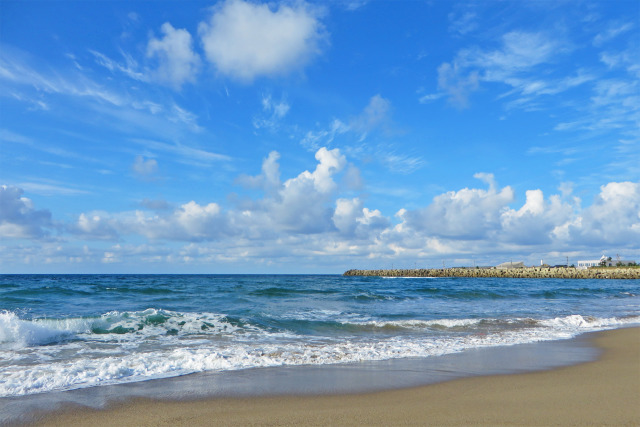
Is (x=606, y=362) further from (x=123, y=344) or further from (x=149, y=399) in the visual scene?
(x=123, y=344)

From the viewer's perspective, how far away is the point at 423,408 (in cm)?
531

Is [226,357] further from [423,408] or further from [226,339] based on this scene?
[423,408]

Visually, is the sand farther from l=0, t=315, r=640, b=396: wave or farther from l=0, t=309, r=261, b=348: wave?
l=0, t=309, r=261, b=348: wave

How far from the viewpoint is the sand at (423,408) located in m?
4.83

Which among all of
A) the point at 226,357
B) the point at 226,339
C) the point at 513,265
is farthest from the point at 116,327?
the point at 513,265

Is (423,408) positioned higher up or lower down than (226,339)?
higher up

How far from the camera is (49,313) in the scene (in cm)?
Answer: 1694

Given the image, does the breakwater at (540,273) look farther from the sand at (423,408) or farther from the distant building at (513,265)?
the sand at (423,408)

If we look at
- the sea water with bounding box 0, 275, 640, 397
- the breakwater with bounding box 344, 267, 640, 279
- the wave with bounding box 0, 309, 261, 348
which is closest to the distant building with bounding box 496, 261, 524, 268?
the breakwater with bounding box 344, 267, 640, 279

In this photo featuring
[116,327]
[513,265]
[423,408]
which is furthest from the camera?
[513,265]

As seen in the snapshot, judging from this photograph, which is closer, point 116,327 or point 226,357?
point 226,357

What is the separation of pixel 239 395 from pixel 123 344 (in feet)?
20.0

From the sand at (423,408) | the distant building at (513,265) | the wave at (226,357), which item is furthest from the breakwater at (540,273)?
the sand at (423,408)

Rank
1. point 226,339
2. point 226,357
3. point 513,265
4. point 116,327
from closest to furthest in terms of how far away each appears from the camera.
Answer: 1. point 226,357
2. point 226,339
3. point 116,327
4. point 513,265
